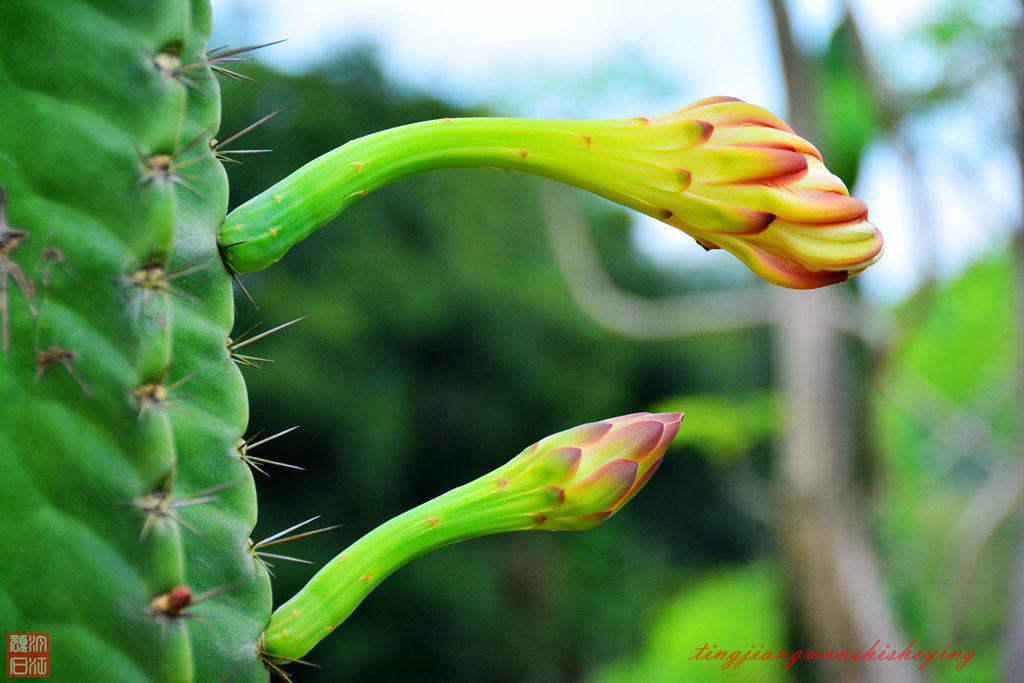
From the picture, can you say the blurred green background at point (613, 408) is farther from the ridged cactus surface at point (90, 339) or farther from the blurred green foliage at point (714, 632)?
the ridged cactus surface at point (90, 339)

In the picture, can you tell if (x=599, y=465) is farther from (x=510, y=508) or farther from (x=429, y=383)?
(x=429, y=383)

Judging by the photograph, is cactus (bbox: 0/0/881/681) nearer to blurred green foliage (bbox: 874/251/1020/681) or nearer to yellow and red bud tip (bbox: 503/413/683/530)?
yellow and red bud tip (bbox: 503/413/683/530)

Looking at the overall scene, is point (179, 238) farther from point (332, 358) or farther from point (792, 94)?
point (332, 358)

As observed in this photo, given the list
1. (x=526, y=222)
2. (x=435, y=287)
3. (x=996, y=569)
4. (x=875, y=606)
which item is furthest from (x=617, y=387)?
(x=875, y=606)

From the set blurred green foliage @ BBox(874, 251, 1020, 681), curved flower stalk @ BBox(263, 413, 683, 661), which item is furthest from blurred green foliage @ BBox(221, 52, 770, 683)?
curved flower stalk @ BBox(263, 413, 683, 661)

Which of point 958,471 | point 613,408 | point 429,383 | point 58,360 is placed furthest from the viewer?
point 958,471

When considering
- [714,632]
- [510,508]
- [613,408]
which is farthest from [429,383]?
[510,508]

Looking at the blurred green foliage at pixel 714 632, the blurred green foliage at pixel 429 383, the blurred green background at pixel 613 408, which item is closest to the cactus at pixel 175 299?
the blurred green background at pixel 613 408

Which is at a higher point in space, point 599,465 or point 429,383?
point 599,465
